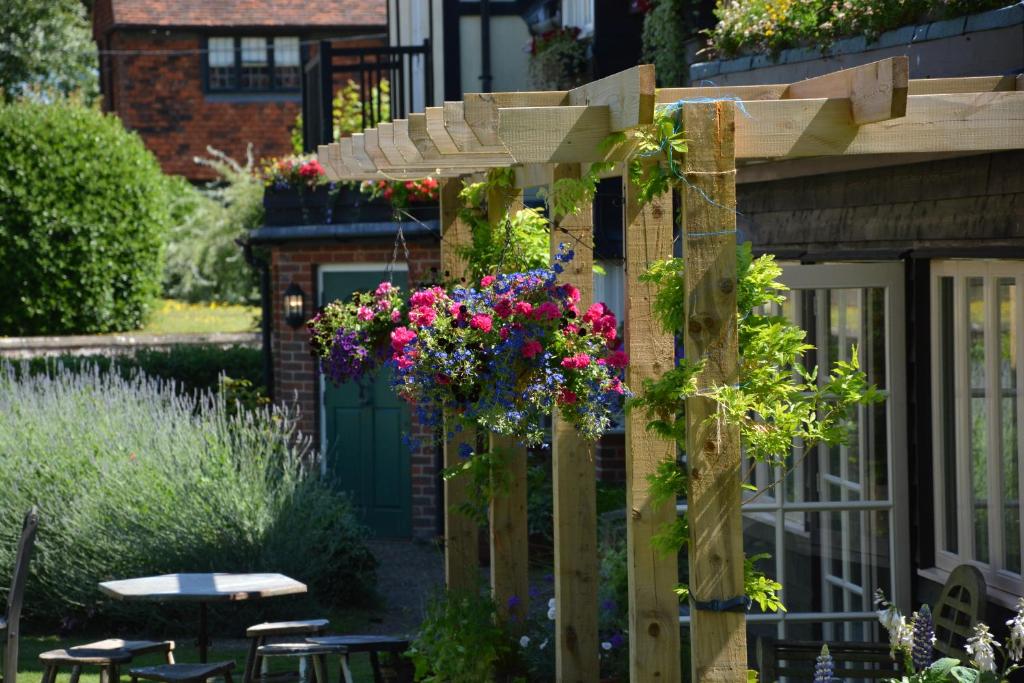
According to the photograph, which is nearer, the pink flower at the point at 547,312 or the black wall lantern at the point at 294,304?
the pink flower at the point at 547,312

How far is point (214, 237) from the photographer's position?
20844mm

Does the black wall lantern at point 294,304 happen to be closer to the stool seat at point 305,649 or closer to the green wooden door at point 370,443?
the green wooden door at point 370,443

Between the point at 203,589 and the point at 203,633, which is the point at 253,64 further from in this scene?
the point at 203,589

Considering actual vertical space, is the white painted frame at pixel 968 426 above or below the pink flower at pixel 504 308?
Result: below

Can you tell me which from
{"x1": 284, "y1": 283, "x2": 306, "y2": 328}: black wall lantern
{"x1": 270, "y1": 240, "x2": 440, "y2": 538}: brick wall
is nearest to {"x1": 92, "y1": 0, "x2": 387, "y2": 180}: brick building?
{"x1": 270, "y1": 240, "x2": 440, "y2": 538}: brick wall

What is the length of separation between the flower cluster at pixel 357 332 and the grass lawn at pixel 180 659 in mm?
1936

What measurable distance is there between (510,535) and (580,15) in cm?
602

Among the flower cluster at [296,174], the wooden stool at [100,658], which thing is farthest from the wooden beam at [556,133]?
the flower cluster at [296,174]

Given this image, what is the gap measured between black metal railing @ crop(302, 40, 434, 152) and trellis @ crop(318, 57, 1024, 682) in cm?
682

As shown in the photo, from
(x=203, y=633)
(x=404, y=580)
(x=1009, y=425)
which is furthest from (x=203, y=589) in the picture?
(x=404, y=580)

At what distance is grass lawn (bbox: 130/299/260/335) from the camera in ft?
75.2

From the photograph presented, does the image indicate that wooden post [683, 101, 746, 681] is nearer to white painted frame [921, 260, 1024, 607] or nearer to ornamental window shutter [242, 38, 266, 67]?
white painted frame [921, 260, 1024, 607]

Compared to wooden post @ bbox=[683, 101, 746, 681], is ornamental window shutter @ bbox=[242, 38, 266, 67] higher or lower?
higher

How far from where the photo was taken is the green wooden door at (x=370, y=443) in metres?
13.0
